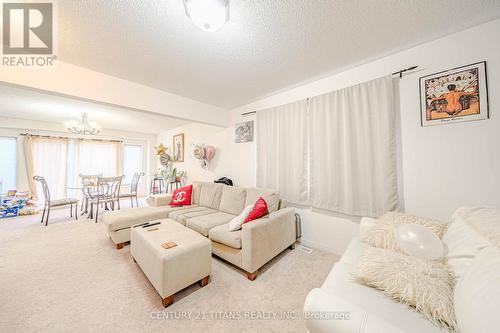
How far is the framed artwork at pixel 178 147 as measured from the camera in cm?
499

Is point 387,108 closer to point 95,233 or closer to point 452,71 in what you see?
point 452,71

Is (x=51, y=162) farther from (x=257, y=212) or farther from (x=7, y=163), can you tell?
(x=257, y=212)

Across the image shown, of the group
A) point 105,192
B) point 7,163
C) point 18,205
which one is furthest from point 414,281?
point 7,163

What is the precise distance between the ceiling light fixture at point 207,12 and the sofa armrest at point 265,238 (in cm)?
173

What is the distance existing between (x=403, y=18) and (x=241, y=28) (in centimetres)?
135

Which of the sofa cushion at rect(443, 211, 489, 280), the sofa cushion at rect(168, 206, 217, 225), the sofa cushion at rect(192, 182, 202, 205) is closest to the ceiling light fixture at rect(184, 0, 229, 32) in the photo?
the sofa cushion at rect(443, 211, 489, 280)

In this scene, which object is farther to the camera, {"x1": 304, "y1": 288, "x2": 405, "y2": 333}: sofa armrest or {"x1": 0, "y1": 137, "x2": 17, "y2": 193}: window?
{"x1": 0, "y1": 137, "x2": 17, "y2": 193}: window

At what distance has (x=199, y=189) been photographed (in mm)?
3441

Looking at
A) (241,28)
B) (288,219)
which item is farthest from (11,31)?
(288,219)

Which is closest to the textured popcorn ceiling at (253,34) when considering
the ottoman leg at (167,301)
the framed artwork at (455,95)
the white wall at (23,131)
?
the framed artwork at (455,95)

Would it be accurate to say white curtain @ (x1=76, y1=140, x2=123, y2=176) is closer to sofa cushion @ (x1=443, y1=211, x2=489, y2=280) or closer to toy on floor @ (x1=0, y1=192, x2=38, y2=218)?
toy on floor @ (x1=0, y1=192, x2=38, y2=218)

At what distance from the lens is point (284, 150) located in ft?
8.82

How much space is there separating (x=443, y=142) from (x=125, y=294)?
3296 millimetres

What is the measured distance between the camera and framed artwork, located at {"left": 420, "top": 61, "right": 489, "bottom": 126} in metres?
1.44
